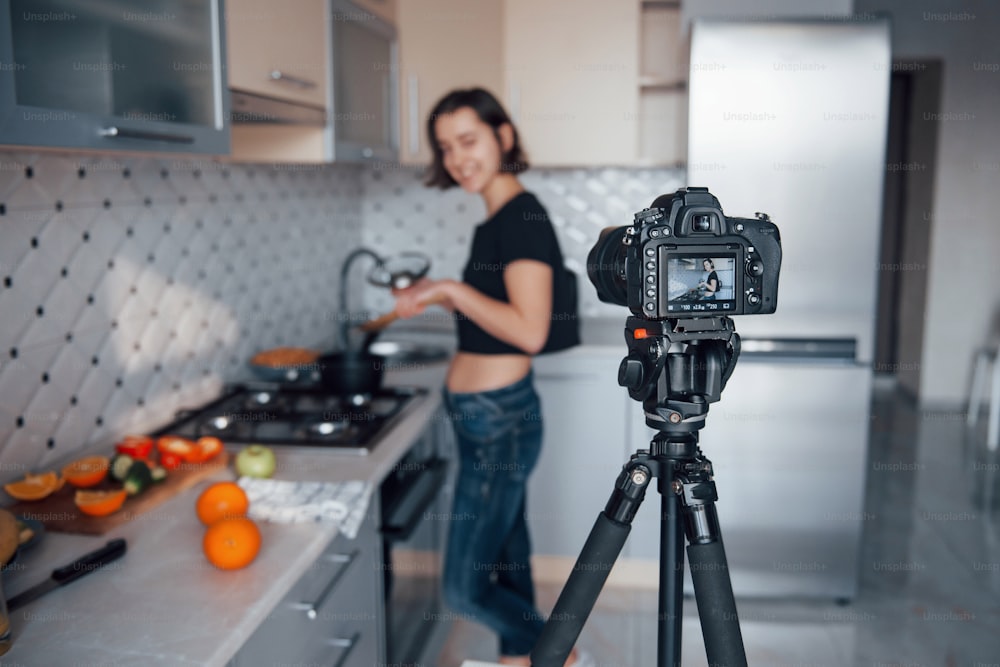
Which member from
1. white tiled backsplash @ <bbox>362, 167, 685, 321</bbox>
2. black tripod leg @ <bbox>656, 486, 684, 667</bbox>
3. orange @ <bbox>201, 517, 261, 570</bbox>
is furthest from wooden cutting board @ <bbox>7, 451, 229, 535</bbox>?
white tiled backsplash @ <bbox>362, 167, 685, 321</bbox>

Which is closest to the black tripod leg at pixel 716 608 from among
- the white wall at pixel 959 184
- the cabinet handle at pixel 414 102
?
the cabinet handle at pixel 414 102

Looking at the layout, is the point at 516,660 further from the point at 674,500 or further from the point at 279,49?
the point at 279,49

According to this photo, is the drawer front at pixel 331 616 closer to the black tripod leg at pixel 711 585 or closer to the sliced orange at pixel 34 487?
the sliced orange at pixel 34 487

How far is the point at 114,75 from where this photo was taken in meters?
1.19

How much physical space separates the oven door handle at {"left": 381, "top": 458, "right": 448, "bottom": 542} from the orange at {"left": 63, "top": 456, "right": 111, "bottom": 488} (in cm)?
53

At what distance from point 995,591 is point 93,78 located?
2979mm

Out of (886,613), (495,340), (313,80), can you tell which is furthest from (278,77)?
(886,613)

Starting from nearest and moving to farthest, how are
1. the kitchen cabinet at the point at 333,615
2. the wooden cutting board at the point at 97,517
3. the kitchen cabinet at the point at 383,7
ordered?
the kitchen cabinet at the point at 333,615 → the wooden cutting board at the point at 97,517 → the kitchen cabinet at the point at 383,7

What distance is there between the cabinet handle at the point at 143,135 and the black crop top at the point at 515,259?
0.67m

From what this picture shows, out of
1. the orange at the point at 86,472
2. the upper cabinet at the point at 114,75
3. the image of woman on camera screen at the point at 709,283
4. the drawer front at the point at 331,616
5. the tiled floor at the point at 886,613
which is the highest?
the upper cabinet at the point at 114,75

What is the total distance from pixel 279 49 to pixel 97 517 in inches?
38.4

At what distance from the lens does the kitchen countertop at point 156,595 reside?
0.99 metres

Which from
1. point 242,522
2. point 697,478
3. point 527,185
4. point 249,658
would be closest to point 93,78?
point 242,522

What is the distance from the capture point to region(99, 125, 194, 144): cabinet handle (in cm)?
112
